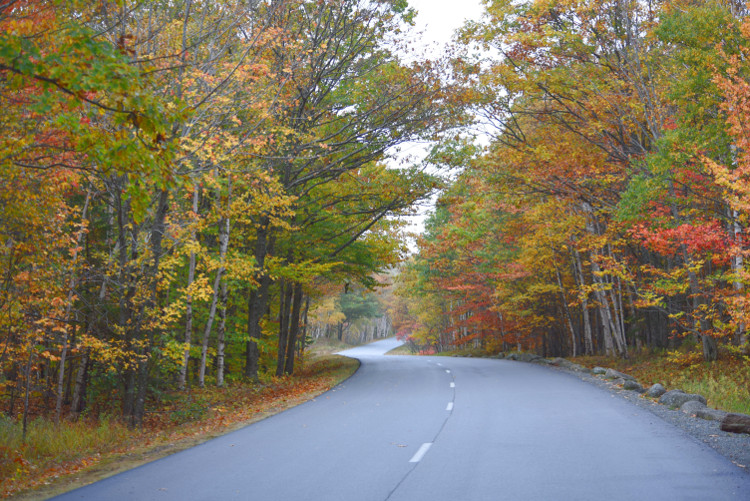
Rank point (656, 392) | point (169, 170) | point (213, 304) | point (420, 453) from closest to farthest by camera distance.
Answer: point (169, 170)
point (420, 453)
point (656, 392)
point (213, 304)

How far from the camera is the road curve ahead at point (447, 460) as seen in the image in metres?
6.36

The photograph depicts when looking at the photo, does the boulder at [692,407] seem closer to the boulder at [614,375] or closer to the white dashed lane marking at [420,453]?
the white dashed lane marking at [420,453]

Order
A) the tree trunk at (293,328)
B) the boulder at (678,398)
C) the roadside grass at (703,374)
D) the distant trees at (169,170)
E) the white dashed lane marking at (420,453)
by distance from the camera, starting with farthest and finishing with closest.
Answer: the tree trunk at (293,328) → the roadside grass at (703,374) → the boulder at (678,398) → the white dashed lane marking at (420,453) → the distant trees at (169,170)

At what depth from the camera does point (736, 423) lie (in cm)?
964

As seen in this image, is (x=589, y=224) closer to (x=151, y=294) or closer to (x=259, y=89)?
(x=259, y=89)

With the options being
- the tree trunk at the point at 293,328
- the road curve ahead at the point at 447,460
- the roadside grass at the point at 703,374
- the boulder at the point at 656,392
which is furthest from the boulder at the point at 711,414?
the tree trunk at the point at 293,328

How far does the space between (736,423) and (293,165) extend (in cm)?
1451

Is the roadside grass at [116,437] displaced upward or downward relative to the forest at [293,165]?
downward

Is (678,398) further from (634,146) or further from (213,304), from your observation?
(213,304)

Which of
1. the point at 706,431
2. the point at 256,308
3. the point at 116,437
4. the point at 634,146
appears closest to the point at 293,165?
the point at 256,308

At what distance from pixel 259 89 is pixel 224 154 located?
2124mm

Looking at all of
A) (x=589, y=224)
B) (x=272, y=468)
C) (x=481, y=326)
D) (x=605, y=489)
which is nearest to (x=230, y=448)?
(x=272, y=468)

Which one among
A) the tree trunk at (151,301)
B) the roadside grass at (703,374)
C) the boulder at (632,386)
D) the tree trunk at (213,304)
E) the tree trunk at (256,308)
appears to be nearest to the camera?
the tree trunk at (151,301)

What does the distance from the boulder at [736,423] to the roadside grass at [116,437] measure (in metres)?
8.96
